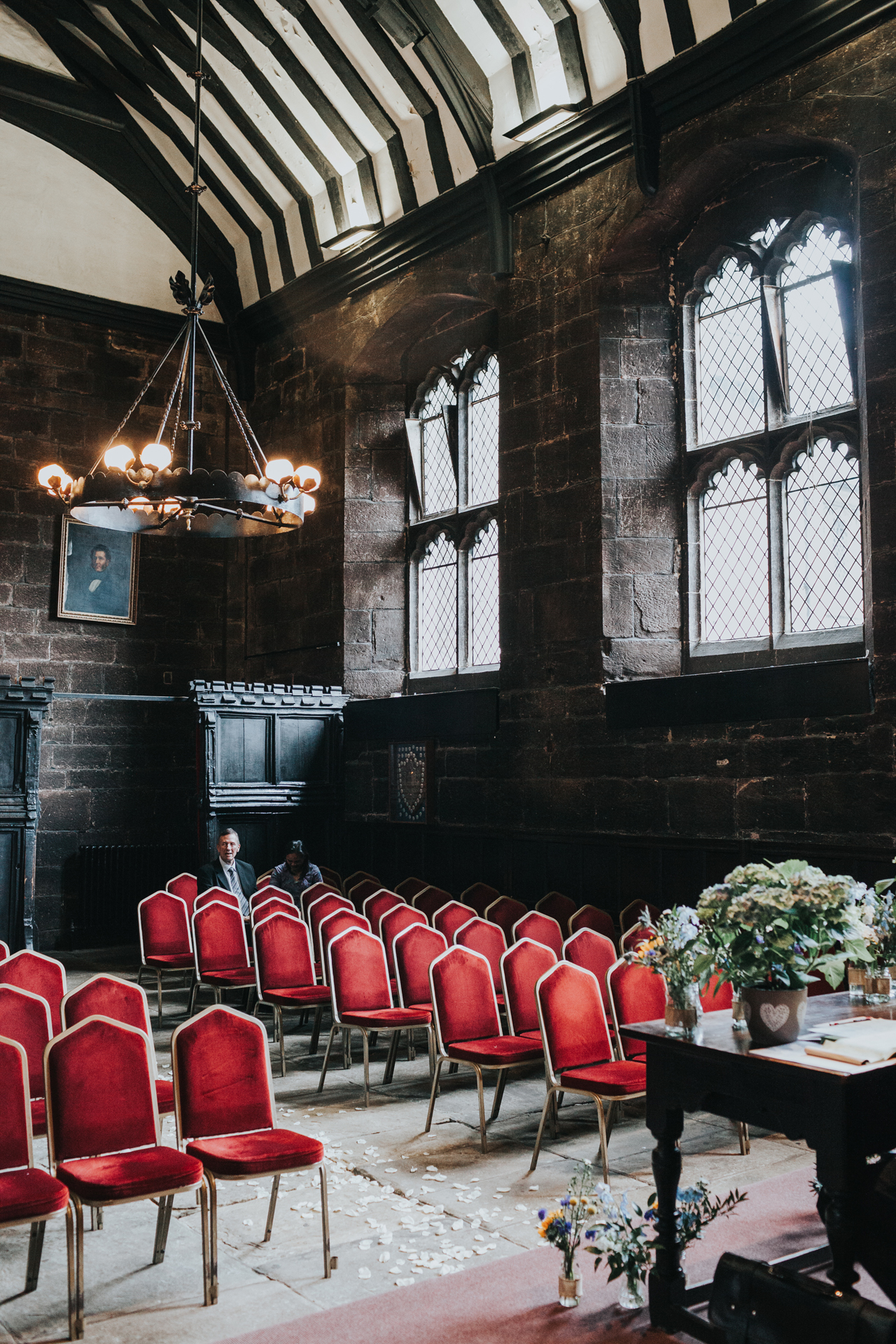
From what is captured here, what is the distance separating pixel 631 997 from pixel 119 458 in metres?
4.57

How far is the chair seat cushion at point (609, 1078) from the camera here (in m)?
4.80

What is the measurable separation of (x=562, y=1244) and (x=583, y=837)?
223 inches

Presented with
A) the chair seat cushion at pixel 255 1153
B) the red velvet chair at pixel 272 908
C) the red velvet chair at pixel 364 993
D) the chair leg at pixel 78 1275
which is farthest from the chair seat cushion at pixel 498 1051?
the red velvet chair at pixel 272 908

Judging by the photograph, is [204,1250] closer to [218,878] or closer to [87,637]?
[218,878]

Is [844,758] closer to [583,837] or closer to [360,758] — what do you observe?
[583,837]

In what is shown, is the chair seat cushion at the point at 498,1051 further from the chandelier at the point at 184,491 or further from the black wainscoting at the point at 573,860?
the chandelier at the point at 184,491

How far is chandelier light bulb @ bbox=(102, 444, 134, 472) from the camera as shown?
7398mm

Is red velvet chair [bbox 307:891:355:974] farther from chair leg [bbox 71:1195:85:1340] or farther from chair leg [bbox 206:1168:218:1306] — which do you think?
chair leg [bbox 71:1195:85:1340]

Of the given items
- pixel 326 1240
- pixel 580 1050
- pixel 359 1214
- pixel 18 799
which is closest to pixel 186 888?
pixel 18 799

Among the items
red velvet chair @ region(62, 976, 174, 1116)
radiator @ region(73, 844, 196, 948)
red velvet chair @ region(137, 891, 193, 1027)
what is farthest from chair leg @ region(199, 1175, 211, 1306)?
radiator @ region(73, 844, 196, 948)

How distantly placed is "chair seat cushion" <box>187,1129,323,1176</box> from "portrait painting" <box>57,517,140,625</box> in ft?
29.9

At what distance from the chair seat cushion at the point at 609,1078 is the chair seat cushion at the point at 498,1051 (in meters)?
0.39

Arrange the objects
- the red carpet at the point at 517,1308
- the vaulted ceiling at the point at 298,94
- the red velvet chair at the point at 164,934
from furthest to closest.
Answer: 1. the vaulted ceiling at the point at 298,94
2. the red velvet chair at the point at 164,934
3. the red carpet at the point at 517,1308

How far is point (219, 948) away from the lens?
7.83m
